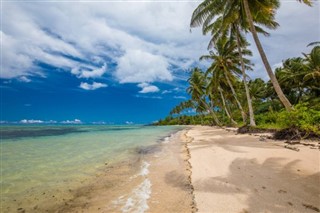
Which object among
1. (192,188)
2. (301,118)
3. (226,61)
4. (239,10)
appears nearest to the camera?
(192,188)

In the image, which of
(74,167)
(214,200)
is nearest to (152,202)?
(214,200)

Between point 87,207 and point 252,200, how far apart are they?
2.94m

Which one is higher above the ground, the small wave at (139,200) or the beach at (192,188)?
the beach at (192,188)

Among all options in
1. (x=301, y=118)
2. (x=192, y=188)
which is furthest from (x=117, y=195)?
(x=301, y=118)

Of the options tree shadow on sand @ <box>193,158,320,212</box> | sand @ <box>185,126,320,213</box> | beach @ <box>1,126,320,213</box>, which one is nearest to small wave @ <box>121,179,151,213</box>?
beach @ <box>1,126,320,213</box>

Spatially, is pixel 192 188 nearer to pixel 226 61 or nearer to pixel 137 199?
pixel 137 199

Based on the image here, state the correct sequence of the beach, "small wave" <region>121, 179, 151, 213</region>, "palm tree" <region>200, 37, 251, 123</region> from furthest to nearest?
"palm tree" <region>200, 37, 251, 123</region> < "small wave" <region>121, 179, 151, 213</region> < the beach

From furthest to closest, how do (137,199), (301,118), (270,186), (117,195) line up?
(301,118) < (117,195) < (137,199) < (270,186)

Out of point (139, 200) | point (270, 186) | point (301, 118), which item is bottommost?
point (139, 200)

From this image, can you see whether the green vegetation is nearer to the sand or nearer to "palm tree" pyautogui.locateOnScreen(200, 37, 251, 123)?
"palm tree" pyautogui.locateOnScreen(200, 37, 251, 123)

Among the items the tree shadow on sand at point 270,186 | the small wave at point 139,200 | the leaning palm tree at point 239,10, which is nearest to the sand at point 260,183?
the tree shadow on sand at point 270,186

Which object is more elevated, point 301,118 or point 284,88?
point 284,88

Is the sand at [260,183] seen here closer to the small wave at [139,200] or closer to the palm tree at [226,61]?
the small wave at [139,200]

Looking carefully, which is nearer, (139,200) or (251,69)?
(139,200)
